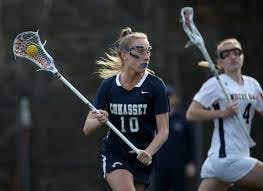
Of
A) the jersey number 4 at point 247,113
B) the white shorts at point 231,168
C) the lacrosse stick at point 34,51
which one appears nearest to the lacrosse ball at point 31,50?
the lacrosse stick at point 34,51

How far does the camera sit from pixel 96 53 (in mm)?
15047

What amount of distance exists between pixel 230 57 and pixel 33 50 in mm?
2079

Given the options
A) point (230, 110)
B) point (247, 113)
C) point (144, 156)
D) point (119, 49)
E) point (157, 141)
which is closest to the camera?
point (144, 156)

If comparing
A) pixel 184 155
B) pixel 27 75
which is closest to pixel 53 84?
pixel 27 75

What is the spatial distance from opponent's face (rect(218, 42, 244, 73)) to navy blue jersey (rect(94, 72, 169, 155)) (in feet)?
3.98

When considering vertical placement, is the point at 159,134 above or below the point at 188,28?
below

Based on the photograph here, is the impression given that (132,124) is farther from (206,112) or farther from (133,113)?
(206,112)

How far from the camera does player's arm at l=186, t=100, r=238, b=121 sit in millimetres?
9789

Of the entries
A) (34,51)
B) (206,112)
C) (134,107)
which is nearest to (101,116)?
(134,107)

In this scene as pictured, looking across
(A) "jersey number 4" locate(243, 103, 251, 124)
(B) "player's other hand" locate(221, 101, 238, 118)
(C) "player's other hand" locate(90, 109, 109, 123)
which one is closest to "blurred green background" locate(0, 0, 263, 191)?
(A) "jersey number 4" locate(243, 103, 251, 124)

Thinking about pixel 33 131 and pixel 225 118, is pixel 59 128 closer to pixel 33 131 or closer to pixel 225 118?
pixel 33 131

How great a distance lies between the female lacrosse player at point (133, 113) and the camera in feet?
29.6

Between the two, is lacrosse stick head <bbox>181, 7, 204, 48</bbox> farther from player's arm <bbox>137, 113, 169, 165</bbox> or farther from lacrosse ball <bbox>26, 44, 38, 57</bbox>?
lacrosse ball <bbox>26, 44, 38, 57</bbox>

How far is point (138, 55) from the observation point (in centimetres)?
910
